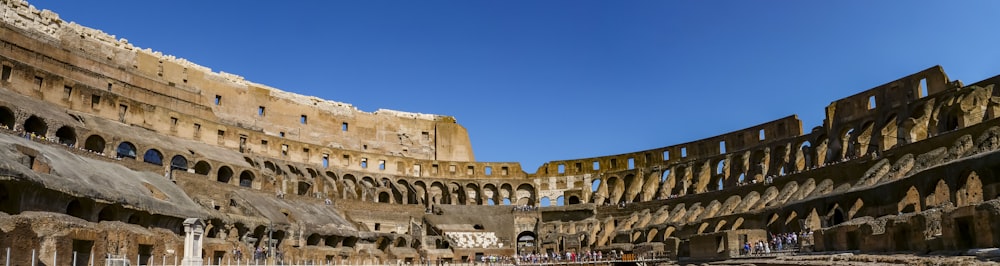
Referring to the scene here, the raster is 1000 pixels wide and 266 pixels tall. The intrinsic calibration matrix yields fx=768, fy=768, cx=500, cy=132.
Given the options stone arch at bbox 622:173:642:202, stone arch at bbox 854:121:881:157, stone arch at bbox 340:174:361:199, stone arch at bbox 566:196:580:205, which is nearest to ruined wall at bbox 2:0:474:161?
stone arch at bbox 340:174:361:199

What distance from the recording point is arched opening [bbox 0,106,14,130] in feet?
125

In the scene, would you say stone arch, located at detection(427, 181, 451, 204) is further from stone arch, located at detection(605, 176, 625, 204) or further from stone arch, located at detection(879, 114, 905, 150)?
stone arch, located at detection(879, 114, 905, 150)

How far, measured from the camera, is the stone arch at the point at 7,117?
38188mm

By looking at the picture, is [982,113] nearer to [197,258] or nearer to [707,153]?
[707,153]

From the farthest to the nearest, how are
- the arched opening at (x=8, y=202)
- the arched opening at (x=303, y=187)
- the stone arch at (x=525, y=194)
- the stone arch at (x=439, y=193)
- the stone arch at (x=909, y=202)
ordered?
1. the stone arch at (x=525, y=194)
2. the stone arch at (x=439, y=193)
3. the arched opening at (x=303, y=187)
4. the stone arch at (x=909, y=202)
5. the arched opening at (x=8, y=202)

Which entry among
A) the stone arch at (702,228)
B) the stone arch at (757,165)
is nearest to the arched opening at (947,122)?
the stone arch at (757,165)

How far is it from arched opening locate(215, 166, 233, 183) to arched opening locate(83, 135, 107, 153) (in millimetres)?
8325

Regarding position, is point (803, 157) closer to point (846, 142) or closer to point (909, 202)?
point (846, 142)

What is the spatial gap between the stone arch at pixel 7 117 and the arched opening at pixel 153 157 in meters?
7.94

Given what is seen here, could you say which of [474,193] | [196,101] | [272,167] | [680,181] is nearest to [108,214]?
[272,167]

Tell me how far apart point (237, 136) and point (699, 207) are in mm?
34006

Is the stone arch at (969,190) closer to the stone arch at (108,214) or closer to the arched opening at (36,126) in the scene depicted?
the stone arch at (108,214)

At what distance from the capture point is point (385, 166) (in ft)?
222

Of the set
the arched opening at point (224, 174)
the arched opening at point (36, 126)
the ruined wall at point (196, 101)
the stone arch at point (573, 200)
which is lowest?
the stone arch at point (573, 200)
